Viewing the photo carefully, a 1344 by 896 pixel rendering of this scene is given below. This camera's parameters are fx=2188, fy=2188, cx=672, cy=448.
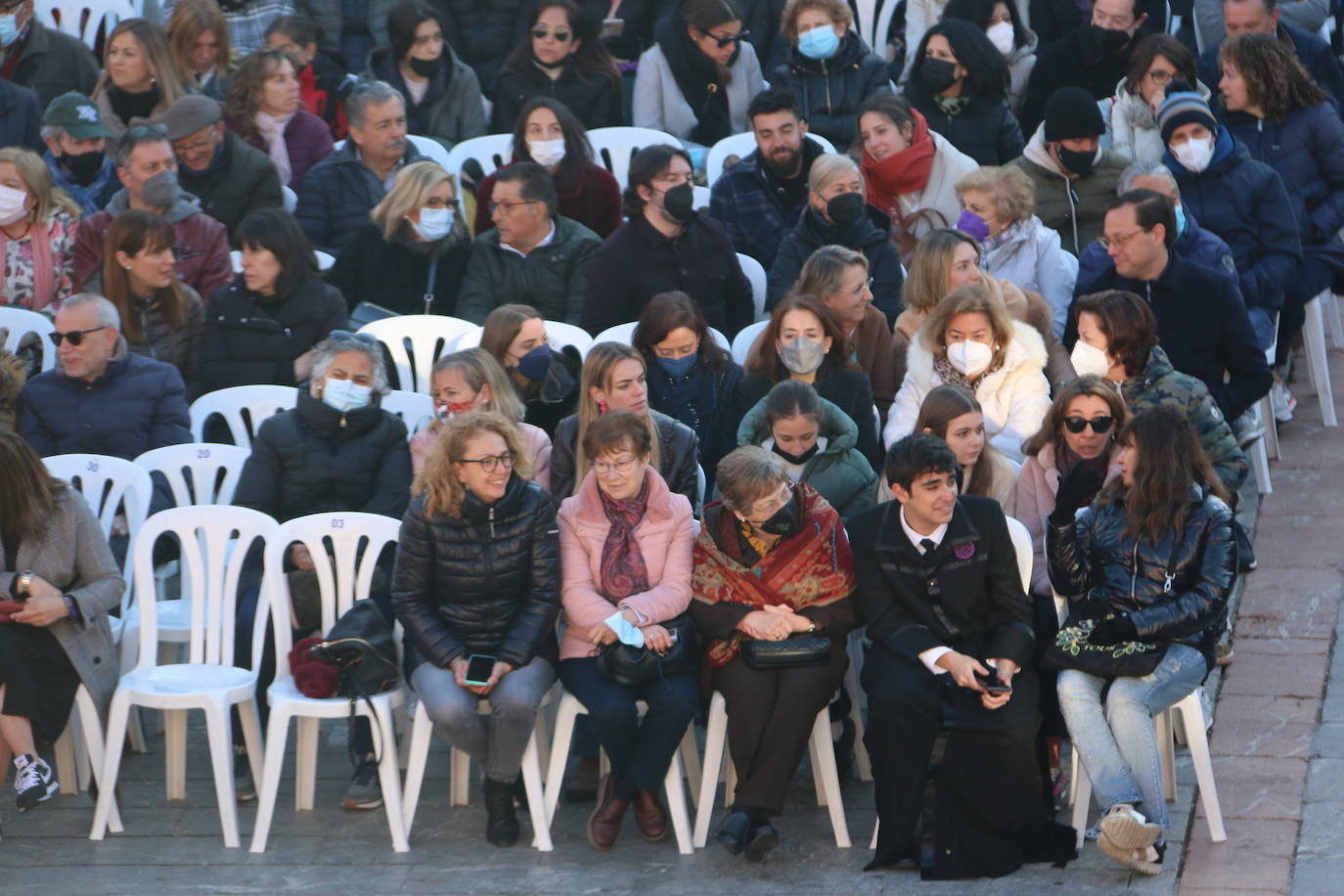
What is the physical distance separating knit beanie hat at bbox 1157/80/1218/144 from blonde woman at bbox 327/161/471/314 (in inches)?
111

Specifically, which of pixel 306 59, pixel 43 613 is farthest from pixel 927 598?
pixel 306 59

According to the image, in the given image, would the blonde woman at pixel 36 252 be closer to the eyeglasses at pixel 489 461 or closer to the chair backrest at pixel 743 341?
the chair backrest at pixel 743 341

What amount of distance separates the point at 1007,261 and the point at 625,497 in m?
2.40

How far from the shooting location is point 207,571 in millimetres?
6871

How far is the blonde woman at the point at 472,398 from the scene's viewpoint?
720 cm

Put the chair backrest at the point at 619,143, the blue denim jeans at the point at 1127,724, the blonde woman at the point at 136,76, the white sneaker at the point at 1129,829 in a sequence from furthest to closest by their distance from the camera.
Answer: the chair backrest at the point at 619,143
the blonde woman at the point at 136,76
the blue denim jeans at the point at 1127,724
the white sneaker at the point at 1129,829

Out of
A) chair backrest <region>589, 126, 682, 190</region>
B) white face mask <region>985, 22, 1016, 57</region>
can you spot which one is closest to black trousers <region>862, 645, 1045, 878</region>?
chair backrest <region>589, 126, 682, 190</region>

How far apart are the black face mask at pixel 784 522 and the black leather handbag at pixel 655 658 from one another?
0.38 m

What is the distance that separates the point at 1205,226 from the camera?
868cm

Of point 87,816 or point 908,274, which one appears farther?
point 908,274

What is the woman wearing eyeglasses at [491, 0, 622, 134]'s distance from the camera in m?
9.88

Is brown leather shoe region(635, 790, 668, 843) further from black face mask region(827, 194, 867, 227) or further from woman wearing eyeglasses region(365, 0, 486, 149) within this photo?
woman wearing eyeglasses region(365, 0, 486, 149)

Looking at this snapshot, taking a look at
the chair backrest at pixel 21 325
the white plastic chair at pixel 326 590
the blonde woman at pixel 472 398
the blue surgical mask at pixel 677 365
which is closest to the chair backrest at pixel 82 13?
the chair backrest at pixel 21 325

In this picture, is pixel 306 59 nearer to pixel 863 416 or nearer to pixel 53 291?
pixel 53 291
